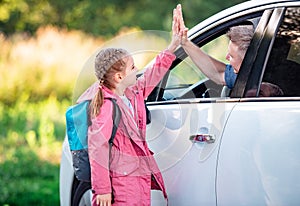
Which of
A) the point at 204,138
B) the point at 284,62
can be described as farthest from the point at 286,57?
the point at 204,138

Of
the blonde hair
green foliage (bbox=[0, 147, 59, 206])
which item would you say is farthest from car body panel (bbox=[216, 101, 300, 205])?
green foliage (bbox=[0, 147, 59, 206])

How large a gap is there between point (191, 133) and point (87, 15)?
18.3 metres

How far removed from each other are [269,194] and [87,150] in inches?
41.1

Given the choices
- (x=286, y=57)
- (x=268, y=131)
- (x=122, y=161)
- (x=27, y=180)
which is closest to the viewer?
(x=268, y=131)

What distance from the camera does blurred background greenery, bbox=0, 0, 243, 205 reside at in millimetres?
9023

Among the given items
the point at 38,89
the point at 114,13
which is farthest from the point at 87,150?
the point at 114,13

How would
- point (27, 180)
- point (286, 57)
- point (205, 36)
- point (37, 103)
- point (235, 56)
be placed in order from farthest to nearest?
point (37, 103), point (27, 180), point (205, 36), point (235, 56), point (286, 57)

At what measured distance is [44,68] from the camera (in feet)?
46.7

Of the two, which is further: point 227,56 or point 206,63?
point 206,63

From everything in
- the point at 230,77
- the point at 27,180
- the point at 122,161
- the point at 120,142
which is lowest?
the point at 27,180

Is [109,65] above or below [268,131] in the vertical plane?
above

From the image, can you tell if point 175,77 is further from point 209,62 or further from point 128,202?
point 128,202

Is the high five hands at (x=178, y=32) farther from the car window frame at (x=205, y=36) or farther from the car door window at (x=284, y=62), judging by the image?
the car door window at (x=284, y=62)

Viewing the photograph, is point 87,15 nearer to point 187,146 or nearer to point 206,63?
point 206,63
